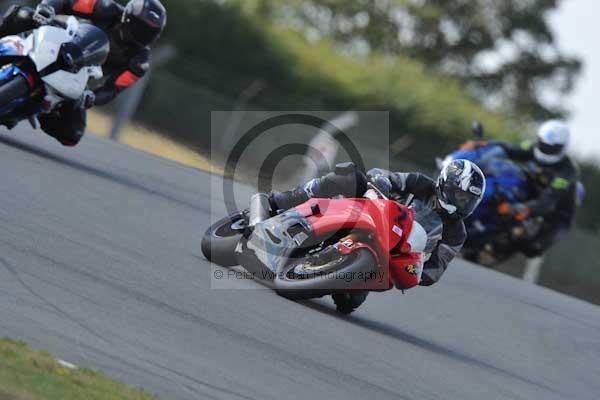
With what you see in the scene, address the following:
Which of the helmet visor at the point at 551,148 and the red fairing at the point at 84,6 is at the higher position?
the red fairing at the point at 84,6

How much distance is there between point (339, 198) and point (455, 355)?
134 cm

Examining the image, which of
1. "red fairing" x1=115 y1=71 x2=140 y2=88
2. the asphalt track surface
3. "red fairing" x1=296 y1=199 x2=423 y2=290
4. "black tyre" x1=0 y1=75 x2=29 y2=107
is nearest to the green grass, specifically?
the asphalt track surface

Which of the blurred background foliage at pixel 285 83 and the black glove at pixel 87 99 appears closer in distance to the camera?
the black glove at pixel 87 99

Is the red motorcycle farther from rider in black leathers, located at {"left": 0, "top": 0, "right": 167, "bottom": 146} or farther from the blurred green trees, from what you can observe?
the blurred green trees

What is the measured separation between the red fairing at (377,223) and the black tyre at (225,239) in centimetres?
57

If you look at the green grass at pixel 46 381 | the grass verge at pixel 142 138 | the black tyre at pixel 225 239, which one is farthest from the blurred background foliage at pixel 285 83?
the green grass at pixel 46 381

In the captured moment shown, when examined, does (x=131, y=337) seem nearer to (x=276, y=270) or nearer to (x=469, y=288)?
(x=276, y=270)

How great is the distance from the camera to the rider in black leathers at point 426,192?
9.62m

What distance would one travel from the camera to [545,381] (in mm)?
9867

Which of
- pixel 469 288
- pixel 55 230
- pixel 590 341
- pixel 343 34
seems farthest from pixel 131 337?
pixel 343 34

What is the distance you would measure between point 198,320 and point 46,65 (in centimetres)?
439

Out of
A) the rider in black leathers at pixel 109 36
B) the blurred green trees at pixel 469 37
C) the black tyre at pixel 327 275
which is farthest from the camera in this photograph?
the blurred green trees at pixel 469 37

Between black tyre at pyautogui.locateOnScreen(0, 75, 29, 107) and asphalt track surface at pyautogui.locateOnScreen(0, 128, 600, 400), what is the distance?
1.62ft

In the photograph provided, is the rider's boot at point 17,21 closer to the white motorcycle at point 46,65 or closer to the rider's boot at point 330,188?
the white motorcycle at point 46,65
